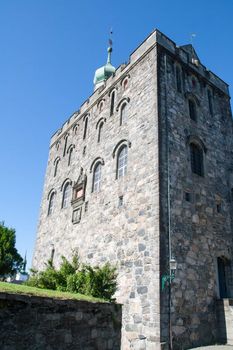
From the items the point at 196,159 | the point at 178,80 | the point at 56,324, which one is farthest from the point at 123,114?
the point at 56,324

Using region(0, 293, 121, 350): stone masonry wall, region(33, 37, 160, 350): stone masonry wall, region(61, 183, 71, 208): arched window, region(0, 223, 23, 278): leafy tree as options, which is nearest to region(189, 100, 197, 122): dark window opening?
region(33, 37, 160, 350): stone masonry wall

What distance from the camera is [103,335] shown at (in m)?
7.83

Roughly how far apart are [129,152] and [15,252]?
11.5 metres

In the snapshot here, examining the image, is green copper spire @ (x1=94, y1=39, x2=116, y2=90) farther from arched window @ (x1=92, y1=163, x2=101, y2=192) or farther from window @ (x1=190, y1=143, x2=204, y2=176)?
window @ (x1=190, y1=143, x2=204, y2=176)

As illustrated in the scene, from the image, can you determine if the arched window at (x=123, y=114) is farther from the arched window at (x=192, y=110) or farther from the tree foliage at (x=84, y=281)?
the tree foliage at (x=84, y=281)

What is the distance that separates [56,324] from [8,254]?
13384 millimetres

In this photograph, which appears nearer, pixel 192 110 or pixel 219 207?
pixel 219 207

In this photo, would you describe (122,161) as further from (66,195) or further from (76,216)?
(66,195)

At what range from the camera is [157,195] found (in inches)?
426

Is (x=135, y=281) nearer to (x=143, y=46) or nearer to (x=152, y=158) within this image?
(x=152, y=158)

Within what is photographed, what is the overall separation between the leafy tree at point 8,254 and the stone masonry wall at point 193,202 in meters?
12.4

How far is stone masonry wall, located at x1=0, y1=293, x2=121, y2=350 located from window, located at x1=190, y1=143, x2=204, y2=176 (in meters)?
7.06

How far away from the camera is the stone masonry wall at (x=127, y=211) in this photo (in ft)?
32.7

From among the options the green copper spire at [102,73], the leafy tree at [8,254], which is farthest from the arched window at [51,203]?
the green copper spire at [102,73]
